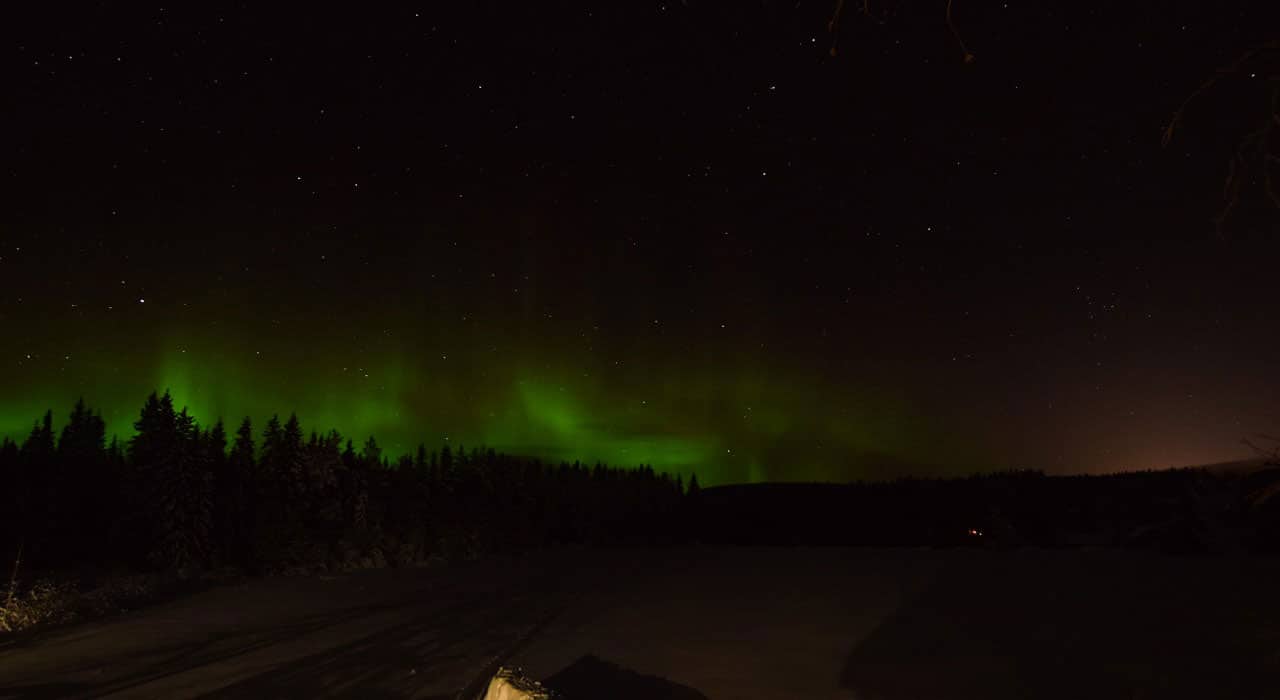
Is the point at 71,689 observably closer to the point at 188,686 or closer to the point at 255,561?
the point at 188,686

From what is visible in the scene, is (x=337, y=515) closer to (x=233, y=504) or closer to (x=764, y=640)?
(x=233, y=504)

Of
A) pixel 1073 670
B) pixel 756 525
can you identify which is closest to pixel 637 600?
pixel 1073 670

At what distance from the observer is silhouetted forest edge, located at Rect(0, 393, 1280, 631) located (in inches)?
741

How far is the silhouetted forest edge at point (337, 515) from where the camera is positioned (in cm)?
1883

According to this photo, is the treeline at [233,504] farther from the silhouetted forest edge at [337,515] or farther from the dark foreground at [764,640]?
the dark foreground at [764,640]

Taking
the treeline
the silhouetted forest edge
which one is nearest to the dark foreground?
the silhouetted forest edge

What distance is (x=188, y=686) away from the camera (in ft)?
31.7

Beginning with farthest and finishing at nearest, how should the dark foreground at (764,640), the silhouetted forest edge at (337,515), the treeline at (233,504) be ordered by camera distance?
the treeline at (233,504) < the silhouetted forest edge at (337,515) < the dark foreground at (764,640)

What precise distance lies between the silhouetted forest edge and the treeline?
0.11 m

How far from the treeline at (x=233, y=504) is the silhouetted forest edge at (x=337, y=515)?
4.2 inches

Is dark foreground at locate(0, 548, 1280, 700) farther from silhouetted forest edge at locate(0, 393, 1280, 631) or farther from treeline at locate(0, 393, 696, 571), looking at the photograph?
treeline at locate(0, 393, 696, 571)

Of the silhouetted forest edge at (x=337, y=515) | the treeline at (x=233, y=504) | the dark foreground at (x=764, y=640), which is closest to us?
the dark foreground at (x=764, y=640)

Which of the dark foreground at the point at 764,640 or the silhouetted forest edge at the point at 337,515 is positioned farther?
the silhouetted forest edge at the point at 337,515

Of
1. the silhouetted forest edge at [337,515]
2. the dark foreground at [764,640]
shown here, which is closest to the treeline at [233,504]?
the silhouetted forest edge at [337,515]
